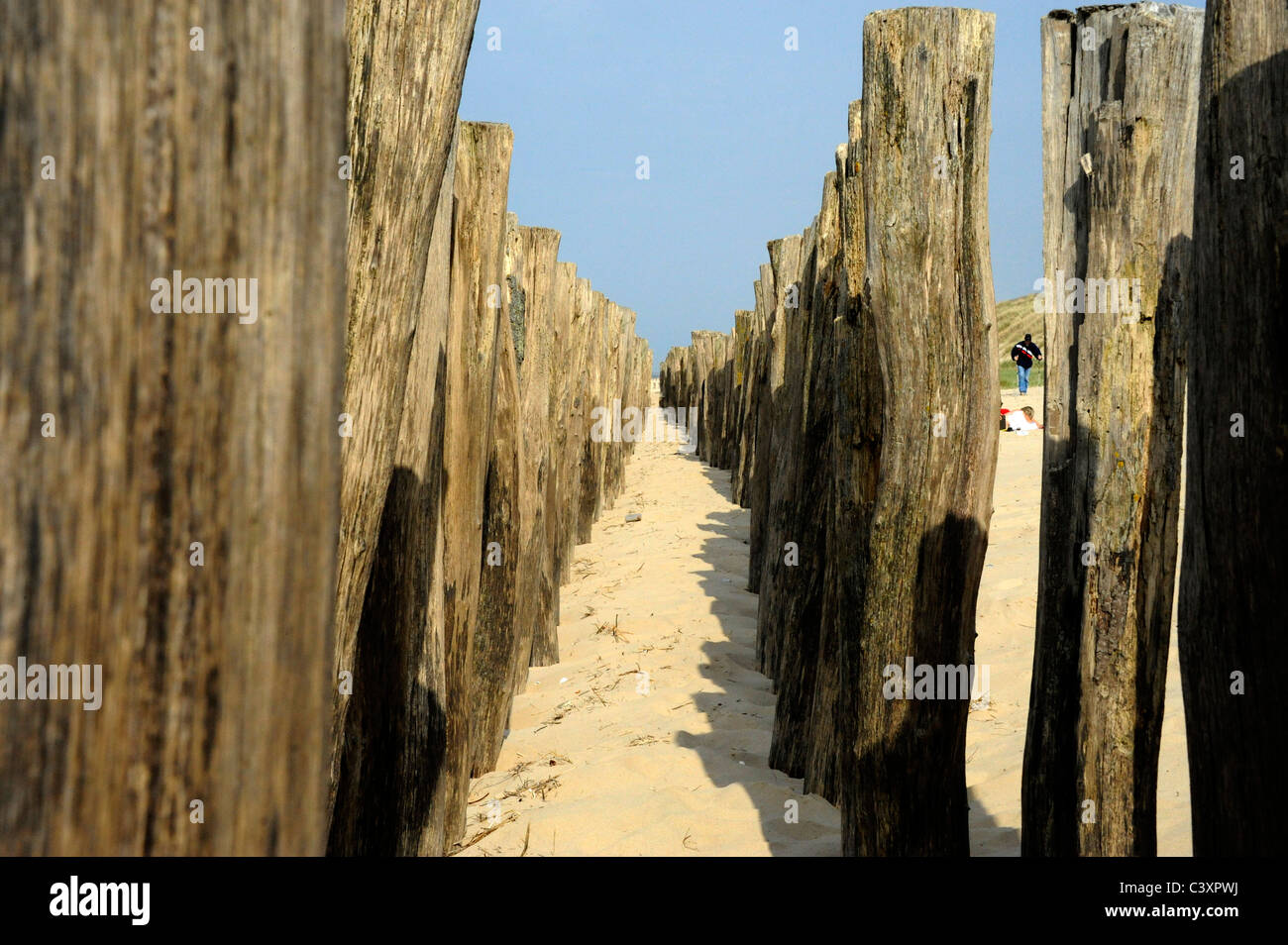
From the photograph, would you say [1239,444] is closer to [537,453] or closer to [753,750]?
[753,750]

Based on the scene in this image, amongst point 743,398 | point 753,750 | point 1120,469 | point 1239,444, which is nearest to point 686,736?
point 753,750

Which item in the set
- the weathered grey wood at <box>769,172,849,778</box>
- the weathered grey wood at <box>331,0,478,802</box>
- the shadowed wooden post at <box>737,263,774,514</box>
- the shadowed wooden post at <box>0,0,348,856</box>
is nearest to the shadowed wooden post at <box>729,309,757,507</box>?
the shadowed wooden post at <box>737,263,774,514</box>

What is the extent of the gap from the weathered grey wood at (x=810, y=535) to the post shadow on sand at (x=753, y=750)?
0.25 m

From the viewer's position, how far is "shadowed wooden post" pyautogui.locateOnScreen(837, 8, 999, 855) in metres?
3.03

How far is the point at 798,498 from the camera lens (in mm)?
5000

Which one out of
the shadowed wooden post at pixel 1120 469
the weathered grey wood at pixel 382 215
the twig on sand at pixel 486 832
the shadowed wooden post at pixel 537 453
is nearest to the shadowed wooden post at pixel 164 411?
the weathered grey wood at pixel 382 215

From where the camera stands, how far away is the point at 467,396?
3.80 m

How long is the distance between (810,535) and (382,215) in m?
3.34

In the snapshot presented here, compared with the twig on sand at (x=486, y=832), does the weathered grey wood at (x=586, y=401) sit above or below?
above

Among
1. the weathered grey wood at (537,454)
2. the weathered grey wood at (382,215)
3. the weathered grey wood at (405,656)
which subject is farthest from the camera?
the weathered grey wood at (537,454)

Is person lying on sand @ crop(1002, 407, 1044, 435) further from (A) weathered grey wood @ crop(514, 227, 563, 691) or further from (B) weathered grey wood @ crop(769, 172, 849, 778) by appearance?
(B) weathered grey wood @ crop(769, 172, 849, 778)

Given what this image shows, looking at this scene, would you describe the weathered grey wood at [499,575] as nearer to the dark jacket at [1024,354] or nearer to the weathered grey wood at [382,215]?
the weathered grey wood at [382,215]

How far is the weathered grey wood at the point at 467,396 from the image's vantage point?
374cm
